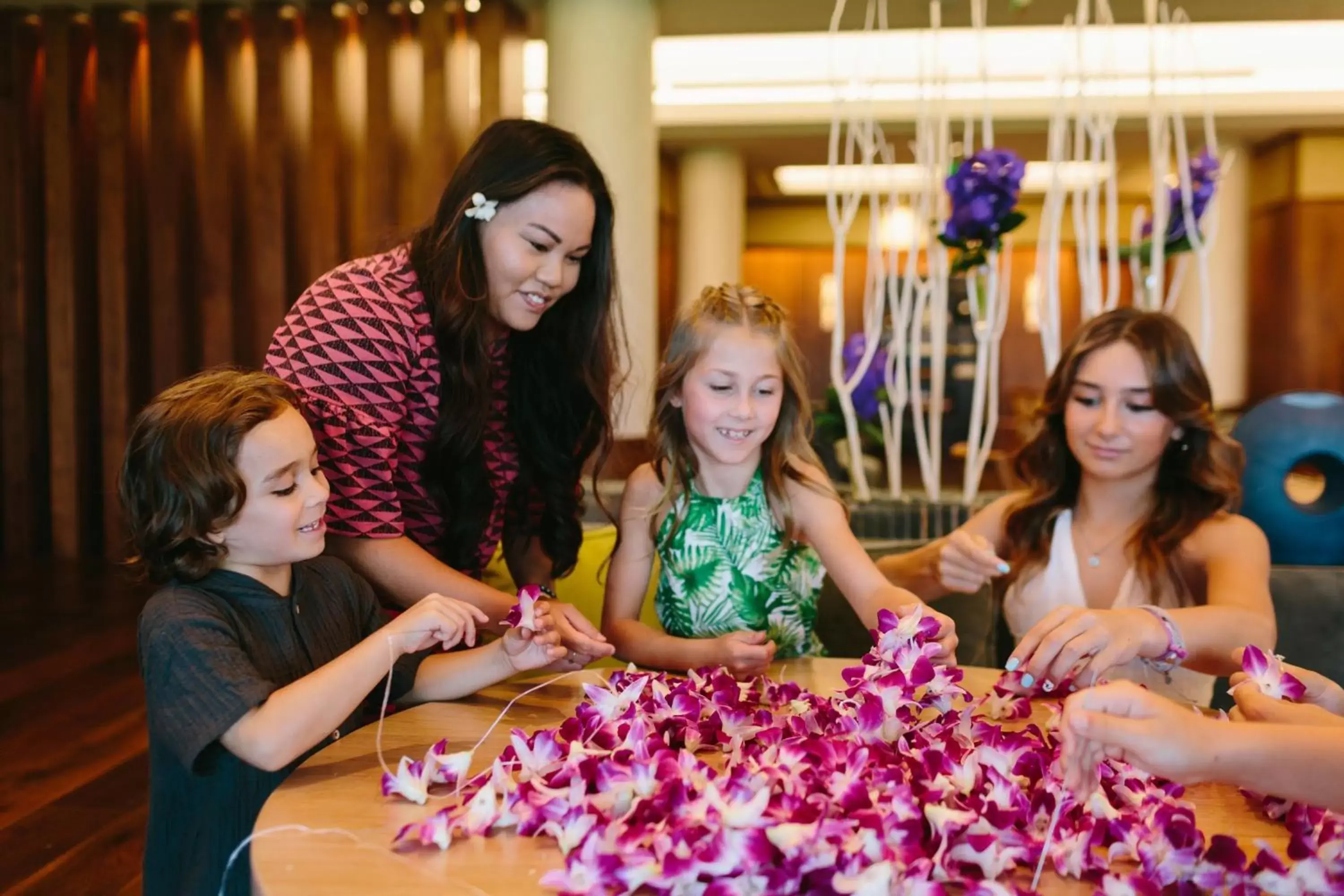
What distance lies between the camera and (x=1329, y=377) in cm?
1005

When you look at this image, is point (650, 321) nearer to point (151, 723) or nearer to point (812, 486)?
point (812, 486)

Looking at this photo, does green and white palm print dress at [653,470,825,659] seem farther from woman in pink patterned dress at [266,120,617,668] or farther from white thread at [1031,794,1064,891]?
white thread at [1031,794,1064,891]

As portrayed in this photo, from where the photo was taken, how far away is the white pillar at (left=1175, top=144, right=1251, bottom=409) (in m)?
9.69

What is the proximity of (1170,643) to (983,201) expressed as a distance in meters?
1.76

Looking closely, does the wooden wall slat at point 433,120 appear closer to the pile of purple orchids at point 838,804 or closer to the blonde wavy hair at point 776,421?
the blonde wavy hair at point 776,421

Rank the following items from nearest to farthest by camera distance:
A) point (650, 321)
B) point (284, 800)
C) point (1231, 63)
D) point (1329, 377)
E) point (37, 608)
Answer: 1. point (284, 800)
2. point (37, 608)
3. point (650, 321)
4. point (1231, 63)
5. point (1329, 377)

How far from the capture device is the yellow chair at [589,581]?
2422mm

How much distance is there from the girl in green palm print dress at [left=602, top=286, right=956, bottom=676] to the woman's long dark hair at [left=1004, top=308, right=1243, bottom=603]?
0.45 metres

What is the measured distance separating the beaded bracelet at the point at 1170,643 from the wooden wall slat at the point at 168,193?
589cm

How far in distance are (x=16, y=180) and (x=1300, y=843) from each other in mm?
7002

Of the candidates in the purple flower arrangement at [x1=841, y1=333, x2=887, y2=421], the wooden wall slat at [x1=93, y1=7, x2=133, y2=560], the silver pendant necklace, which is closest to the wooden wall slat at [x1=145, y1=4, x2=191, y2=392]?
the wooden wall slat at [x1=93, y1=7, x2=133, y2=560]

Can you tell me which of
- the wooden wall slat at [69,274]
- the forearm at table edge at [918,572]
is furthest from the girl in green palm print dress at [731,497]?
the wooden wall slat at [69,274]

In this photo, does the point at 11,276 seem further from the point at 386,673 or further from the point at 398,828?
the point at 398,828

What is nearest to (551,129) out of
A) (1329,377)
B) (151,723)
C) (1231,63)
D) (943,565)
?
(943,565)
